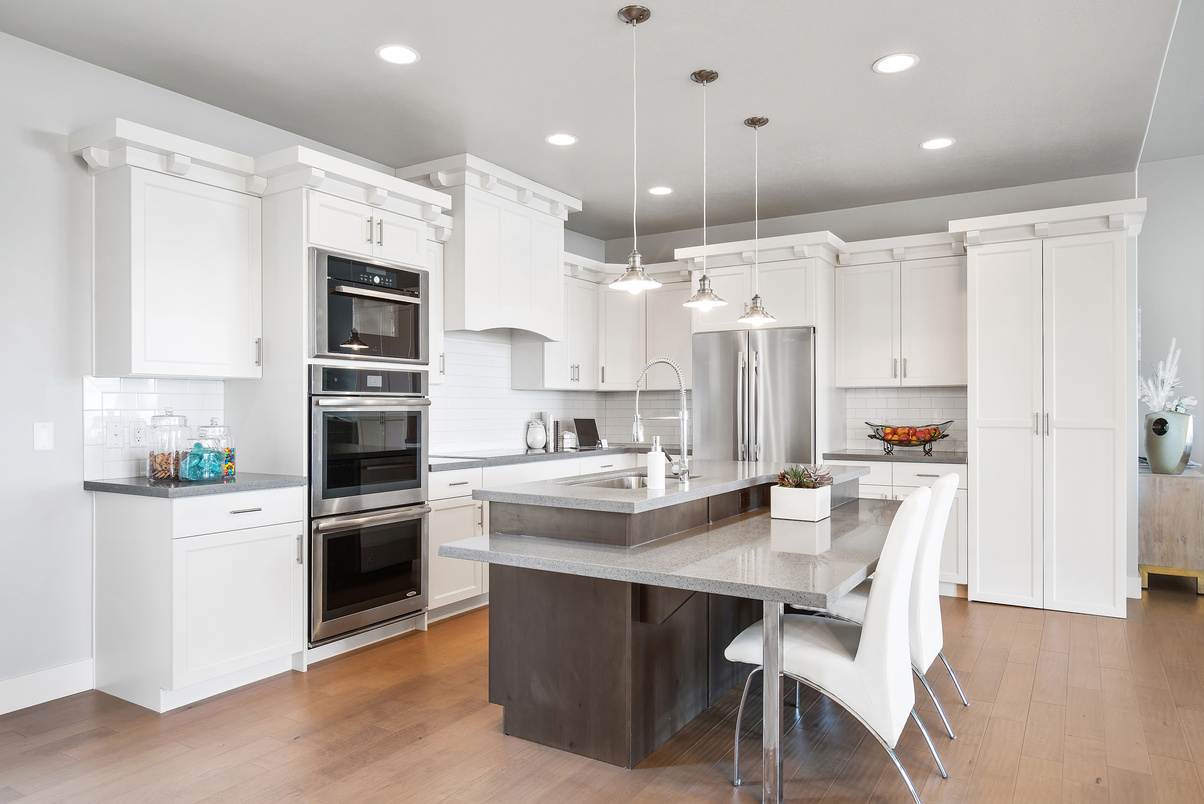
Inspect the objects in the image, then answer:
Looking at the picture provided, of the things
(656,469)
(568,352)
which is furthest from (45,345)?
(568,352)

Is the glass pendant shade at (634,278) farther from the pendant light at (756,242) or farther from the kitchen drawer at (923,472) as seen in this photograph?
the kitchen drawer at (923,472)

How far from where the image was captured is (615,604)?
2.58 metres

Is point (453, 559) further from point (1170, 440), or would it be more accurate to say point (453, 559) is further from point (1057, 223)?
point (1170, 440)

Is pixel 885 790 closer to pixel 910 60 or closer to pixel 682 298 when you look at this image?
pixel 910 60

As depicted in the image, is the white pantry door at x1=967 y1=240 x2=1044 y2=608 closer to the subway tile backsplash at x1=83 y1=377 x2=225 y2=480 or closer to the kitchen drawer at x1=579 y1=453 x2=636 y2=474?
the kitchen drawer at x1=579 y1=453 x2=636 y2=474

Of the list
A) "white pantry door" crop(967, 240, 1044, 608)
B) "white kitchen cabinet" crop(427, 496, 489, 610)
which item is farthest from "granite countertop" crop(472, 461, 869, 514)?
"white pantry door" crop(967, 240, 1044, 608)

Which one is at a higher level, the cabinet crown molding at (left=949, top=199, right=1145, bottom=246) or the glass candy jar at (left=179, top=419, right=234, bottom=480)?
the cabinet crown molding at (left=949, top=199, right=1145, bottom=246)

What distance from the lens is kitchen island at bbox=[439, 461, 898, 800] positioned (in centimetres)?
240

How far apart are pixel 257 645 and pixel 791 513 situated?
2.35 m

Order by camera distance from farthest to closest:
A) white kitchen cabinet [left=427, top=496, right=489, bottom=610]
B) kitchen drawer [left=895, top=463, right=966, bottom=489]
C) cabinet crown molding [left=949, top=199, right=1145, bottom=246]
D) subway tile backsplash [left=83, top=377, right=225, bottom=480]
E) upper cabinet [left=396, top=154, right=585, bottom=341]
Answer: kitchen drawer [left=895, top=463, right=966, bottom=489], upper cabinet [left=396, top=154, right=585, bottom=341], cabinet crown molding [left=949, top=199, right=1145, bottom=246], white kitchen cabinet [left=427, top=496, right=489, bottom=610], subway tile backsplash [left=83, top=377, right=225, bottom=480]

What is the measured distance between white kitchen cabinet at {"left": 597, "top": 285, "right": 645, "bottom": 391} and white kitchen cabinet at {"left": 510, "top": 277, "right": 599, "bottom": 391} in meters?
0.06

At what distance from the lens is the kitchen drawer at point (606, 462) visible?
5.45 meters

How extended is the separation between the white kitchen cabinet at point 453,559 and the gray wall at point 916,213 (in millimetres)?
2661

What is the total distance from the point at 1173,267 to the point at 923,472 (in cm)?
261
